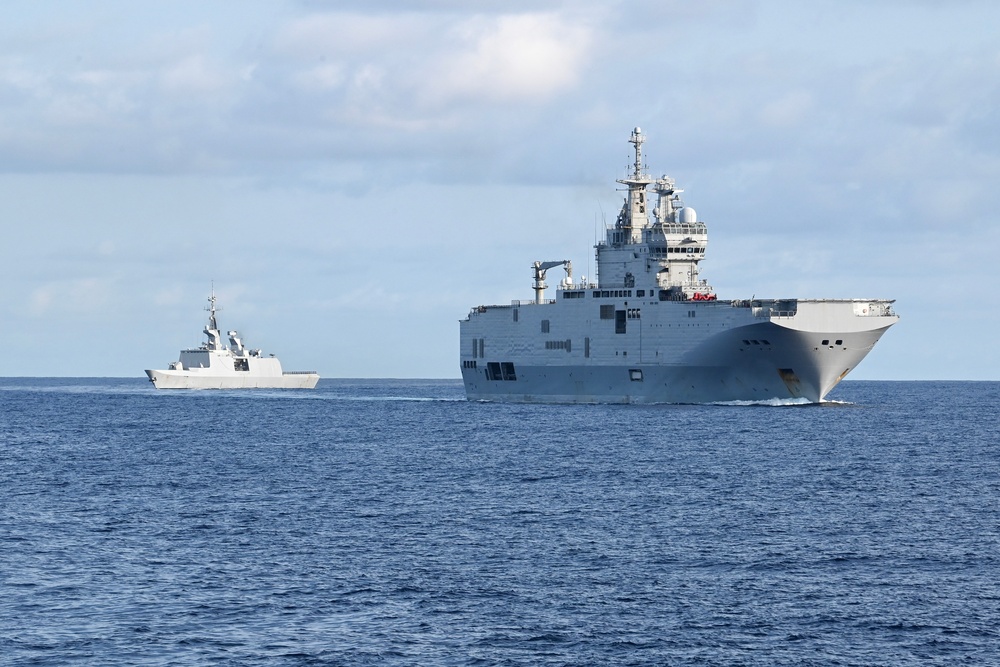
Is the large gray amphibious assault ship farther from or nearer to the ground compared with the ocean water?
farther from the ground

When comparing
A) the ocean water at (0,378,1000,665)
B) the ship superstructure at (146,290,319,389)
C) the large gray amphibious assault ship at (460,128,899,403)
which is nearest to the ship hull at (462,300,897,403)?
the large gray amphibious assault ship at (460,128,899,403)

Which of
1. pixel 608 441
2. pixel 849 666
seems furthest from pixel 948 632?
pixel 608 441

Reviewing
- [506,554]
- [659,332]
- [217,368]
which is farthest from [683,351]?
[217,368]

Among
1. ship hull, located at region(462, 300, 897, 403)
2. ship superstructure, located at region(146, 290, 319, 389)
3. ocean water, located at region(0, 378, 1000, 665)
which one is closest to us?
ocean water, located at region(0, 378, 1000, 665)

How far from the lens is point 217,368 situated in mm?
170875

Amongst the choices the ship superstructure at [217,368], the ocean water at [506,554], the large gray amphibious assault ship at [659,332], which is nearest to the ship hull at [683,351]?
the large gray amphibious assault ship at [659,332]

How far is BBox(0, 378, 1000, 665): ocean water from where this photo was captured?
23875 mm

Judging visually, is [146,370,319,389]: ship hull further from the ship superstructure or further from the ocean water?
the ocean water

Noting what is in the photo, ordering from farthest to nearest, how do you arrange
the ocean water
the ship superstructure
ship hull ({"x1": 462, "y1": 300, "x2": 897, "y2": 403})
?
the ship superstructure
ship hull ({"x1": 462, "y1": 300, "x2": 897, "y2": 403})
the ocean water

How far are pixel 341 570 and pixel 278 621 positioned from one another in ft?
16.7

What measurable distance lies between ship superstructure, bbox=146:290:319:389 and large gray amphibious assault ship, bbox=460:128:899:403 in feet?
239

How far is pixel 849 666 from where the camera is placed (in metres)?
22.3

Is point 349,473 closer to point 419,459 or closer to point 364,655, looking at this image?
point 419,459

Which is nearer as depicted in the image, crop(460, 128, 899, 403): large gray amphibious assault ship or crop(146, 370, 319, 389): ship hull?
crop(460, 128, 899, 403): large gray amphibious assault ship
